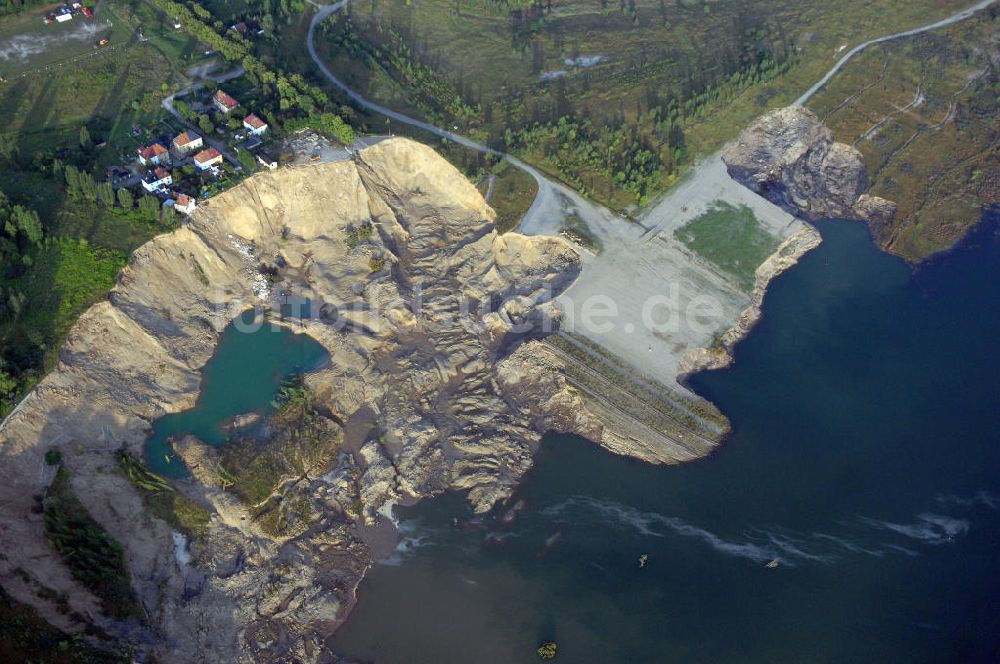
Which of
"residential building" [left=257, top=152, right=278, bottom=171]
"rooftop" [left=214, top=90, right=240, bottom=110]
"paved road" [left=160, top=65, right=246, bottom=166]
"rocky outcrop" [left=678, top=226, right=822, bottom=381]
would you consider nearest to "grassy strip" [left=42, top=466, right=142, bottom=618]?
"residential building" [left=257, top=152, right=278, bottom=171]

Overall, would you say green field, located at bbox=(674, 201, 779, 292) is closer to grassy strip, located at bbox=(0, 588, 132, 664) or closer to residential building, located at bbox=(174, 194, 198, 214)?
residential building, located at bbox=(174, 194, 198, 214)

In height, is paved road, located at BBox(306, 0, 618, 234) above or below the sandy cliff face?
above

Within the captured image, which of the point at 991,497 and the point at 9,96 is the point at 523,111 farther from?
the point at 991,497

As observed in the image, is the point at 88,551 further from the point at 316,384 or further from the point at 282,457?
the point at 316,384

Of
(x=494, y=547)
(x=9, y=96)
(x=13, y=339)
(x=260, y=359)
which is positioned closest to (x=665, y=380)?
(x=494, y=547)

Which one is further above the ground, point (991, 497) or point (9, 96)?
point (9, 96)

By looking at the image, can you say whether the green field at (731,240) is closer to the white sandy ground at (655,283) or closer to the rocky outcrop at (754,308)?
the white sandy ground at (655,283)

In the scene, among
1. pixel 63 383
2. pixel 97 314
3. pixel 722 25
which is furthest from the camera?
pixel 722 25

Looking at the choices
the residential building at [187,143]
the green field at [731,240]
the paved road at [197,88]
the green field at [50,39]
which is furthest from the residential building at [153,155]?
the green field at [731,240]
